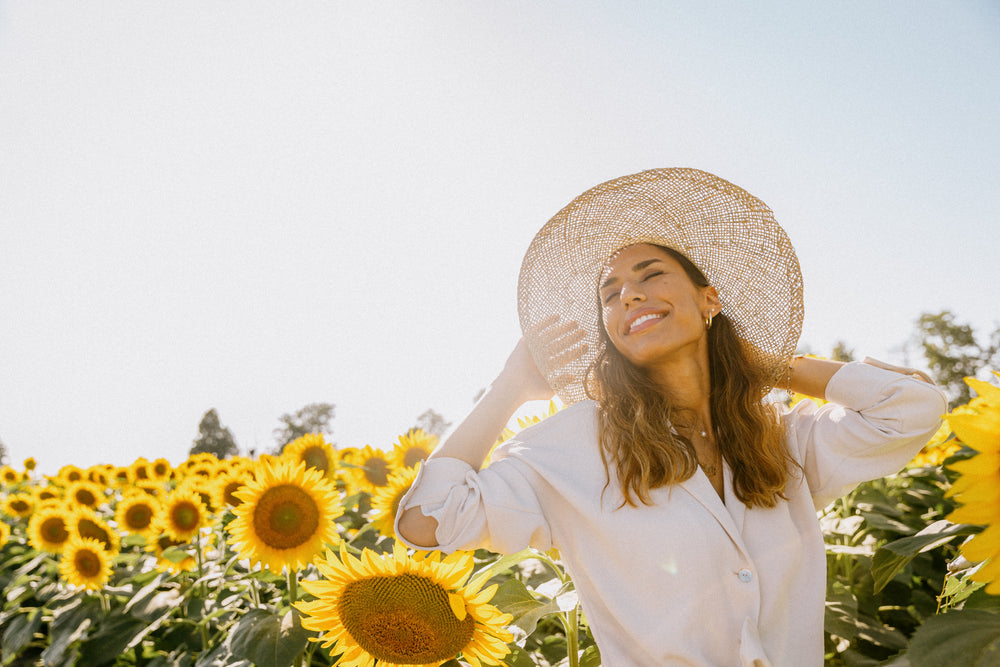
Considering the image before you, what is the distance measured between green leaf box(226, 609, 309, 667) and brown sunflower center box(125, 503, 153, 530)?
9.30 ft

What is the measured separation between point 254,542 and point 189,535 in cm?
151

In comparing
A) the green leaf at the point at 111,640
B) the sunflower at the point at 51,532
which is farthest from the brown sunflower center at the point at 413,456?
the sunflower at the point at 51,532

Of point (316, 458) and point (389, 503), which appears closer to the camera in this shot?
point (389, 503)

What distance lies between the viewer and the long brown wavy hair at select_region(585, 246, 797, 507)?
6.17 feet

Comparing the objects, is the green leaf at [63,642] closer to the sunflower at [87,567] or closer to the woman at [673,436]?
the sunflower at [87,567]

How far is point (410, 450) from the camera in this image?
4.01 meters

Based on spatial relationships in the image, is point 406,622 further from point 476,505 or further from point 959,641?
point 959,641

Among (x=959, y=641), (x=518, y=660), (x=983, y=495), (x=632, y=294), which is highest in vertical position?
(x=632, y=294)

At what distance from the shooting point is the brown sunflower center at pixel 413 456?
394 cm

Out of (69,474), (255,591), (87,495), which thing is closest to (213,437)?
(69,474)

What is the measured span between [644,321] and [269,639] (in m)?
1.77

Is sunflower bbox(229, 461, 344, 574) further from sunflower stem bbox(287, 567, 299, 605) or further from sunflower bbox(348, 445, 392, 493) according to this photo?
sunflower bbox(348, 445, 392, 493)

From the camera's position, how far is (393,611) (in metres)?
1.58

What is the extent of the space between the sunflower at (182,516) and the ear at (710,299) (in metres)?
3.35
